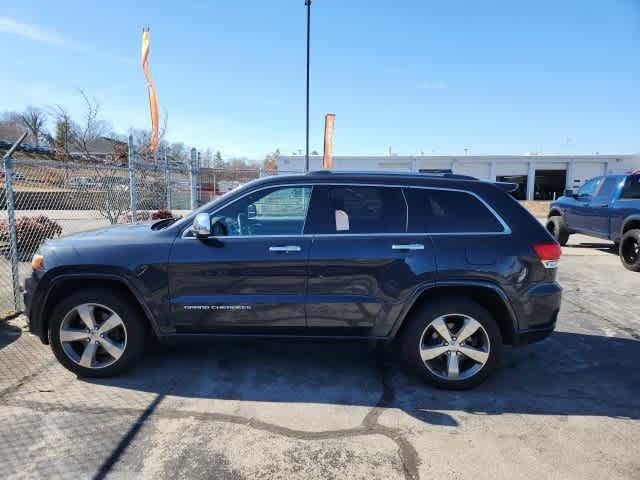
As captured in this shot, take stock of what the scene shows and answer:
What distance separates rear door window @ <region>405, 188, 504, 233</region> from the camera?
11.5 feet

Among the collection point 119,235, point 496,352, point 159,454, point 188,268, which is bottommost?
point 159,454

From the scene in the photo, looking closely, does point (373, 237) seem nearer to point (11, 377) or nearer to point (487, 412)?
point (487, 412)

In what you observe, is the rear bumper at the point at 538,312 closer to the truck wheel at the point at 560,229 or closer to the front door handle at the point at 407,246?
the front door handle at the point at 407,246

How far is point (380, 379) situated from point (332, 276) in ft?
3.61

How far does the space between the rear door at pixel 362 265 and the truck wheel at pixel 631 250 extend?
7437 mm

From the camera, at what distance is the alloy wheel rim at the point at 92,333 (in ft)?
11.7

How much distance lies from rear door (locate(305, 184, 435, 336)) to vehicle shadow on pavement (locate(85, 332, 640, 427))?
0.46 meters

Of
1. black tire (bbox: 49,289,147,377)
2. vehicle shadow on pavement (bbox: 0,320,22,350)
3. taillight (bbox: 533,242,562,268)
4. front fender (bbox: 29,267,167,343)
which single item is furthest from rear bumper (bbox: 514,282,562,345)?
vehicle shadow on pavement (bbox: 0,320,22,350)

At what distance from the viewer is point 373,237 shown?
11.3 ft

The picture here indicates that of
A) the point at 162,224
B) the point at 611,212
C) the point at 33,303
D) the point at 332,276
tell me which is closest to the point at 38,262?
the point at 33,303

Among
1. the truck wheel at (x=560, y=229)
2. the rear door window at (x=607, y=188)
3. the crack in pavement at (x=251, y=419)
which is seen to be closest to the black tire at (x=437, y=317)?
the crack in pavement at (x=251, y=419)

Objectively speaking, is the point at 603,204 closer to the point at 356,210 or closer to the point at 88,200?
the point at 356,210

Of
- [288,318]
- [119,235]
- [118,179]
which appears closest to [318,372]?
[288,318]

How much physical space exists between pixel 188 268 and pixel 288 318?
36.2 inches
